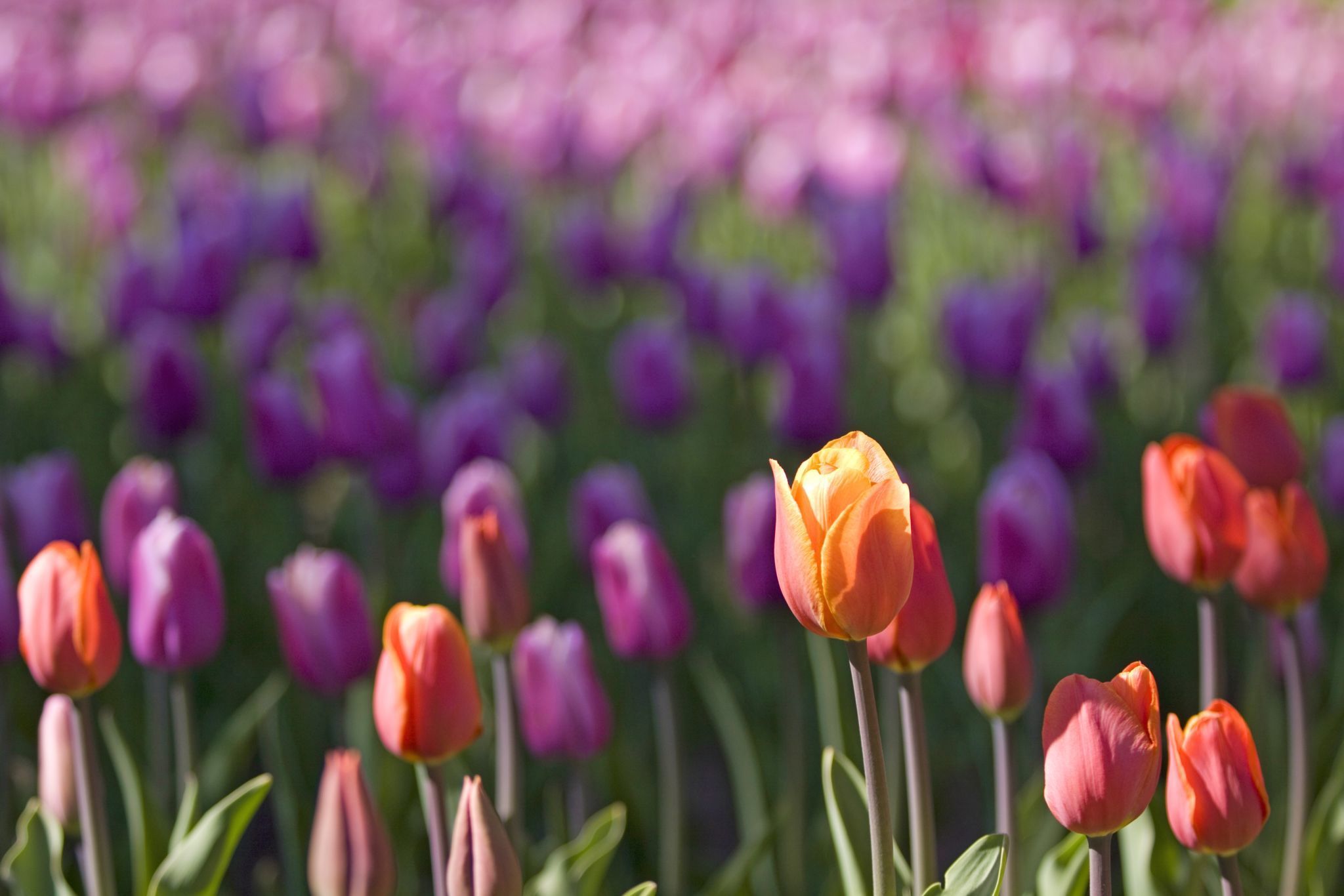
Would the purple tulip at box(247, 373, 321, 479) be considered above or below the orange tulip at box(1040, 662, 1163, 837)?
above

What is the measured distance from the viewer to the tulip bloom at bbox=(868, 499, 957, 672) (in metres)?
1.15

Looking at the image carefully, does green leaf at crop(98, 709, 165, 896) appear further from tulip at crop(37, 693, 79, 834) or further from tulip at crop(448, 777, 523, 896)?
tulip at crop(448, 777, 523, 896)

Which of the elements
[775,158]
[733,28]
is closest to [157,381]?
[775,158]

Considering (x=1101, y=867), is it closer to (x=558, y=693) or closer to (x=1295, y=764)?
(x=1295, y=764)

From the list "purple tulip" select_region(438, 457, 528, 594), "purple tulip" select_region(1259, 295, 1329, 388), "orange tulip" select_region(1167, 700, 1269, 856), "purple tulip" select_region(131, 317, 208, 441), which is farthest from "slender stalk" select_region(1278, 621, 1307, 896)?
"purple tulip" select_region(131, 317, 208, 441)

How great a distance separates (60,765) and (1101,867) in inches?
38.2

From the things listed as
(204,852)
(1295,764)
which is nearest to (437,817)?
(204,852)

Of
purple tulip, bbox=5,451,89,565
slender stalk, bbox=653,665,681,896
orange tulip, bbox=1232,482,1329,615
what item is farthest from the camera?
purple tulip, bbox=5,451,89,565

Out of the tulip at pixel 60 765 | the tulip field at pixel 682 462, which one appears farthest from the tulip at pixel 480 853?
the tulip at pixel 60 765

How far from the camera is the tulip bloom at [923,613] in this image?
1.15 m

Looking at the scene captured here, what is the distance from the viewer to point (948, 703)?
2.37m

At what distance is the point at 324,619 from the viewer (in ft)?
5.13

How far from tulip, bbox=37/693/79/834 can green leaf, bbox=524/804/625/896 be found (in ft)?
1.49

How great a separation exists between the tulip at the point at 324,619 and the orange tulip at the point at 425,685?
378 millimetres
